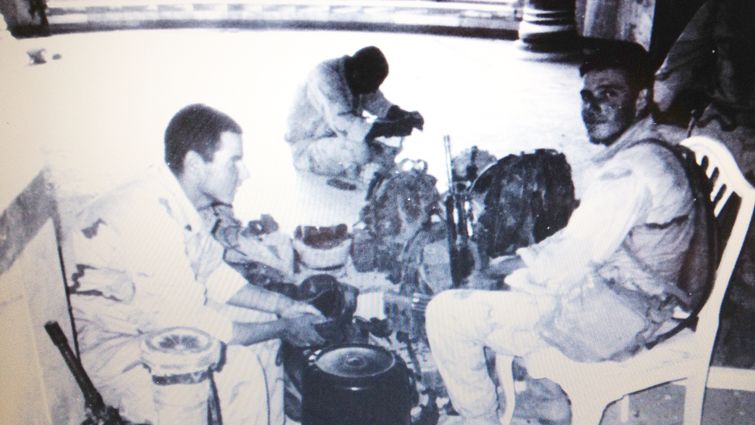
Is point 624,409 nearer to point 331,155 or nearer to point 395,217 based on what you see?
point 395,217

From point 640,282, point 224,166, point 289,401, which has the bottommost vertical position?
point 289,401

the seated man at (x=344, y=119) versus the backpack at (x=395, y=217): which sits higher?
the seated man at (x=344, y=119)

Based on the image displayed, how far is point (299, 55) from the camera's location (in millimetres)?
2340

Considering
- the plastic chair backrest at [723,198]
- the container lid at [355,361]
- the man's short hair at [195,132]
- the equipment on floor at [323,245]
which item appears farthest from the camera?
the container lid at [355,361]

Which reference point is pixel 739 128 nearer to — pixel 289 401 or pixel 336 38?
pixel 336 38

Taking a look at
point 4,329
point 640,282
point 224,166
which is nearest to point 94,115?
point 224,166

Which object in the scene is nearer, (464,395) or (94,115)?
(94,115)

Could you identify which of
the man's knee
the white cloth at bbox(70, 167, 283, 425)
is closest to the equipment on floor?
the white cloth at bbox(70, 167, 283, 425)

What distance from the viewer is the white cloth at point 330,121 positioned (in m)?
2.36

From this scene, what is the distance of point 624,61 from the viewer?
7.48ft

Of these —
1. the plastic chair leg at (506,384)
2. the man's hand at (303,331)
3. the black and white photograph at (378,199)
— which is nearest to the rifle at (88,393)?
the black and white photograph at (378,199)

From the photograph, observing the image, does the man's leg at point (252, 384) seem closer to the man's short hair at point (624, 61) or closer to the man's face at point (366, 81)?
the man's face at point (366, 81)

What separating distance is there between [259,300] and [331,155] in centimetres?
66

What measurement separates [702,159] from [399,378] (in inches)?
56.0
